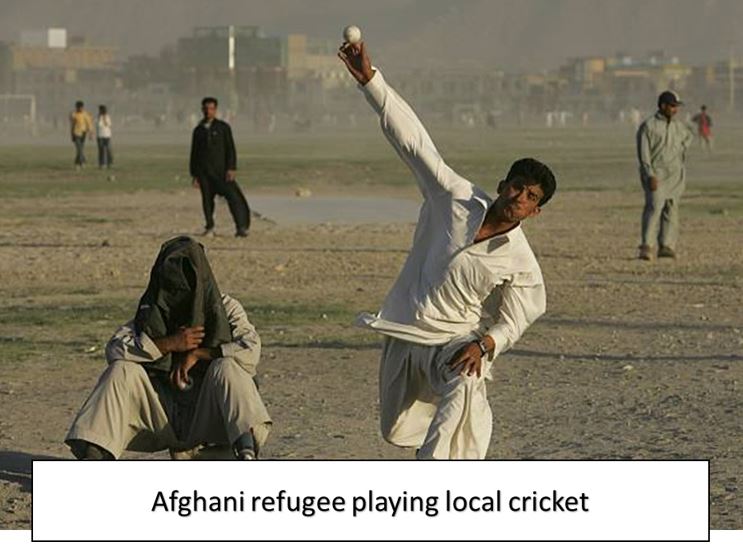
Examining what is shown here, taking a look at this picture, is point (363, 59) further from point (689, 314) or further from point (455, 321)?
point (689, 314)

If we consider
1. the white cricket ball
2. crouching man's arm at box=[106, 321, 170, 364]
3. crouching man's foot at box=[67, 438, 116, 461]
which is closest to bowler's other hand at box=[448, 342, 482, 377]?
the white cricket ball

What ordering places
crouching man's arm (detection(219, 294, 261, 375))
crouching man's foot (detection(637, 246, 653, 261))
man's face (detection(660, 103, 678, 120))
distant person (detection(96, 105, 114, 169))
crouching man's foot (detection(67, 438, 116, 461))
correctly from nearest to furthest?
crouching man's foot (detection(67, 438, 116, 461)) → crouching man's arm (detection(219, 294, 261, 375)) → man's face (detection(660, 103, 678, 120)) → crouching man's foot (detection(637, 246, 653, 261)) → distant person (detection(96, 105, 114, 169))

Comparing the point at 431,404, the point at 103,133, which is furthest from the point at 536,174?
the point at 103,133

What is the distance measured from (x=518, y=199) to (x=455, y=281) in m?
0.36

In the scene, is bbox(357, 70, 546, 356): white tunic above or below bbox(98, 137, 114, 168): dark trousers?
above

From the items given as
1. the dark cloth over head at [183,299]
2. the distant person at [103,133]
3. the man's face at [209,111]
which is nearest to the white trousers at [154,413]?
the dark cloth over head at [183,299]

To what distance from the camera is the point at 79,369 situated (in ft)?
39.6

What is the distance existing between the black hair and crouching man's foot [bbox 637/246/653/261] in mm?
11671

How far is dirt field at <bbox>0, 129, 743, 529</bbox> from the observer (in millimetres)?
9555

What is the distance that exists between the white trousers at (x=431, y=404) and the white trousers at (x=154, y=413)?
24.1 inches

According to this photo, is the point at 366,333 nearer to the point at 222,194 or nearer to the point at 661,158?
the point at 661,158

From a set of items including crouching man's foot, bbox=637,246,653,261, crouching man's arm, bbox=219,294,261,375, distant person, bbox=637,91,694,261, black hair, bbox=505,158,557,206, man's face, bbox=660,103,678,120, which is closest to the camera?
black hair, bbox=505,158,557,206

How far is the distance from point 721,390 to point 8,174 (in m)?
32.6
